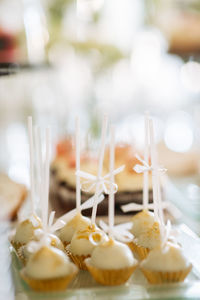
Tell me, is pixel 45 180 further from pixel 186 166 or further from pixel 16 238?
pixel 186 166

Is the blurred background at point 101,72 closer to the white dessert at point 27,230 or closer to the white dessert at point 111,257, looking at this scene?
the white dessert at point 27,230

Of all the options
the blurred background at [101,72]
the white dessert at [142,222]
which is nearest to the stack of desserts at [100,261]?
the white dessert at [142,222]

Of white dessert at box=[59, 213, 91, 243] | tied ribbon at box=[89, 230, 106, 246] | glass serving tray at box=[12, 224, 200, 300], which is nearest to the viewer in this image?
glass serving tray at box=[12, 224, 200, 300]

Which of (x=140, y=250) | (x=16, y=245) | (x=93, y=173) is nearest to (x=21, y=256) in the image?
(x=16, y=245)

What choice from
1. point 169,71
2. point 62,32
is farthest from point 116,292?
point 169,71

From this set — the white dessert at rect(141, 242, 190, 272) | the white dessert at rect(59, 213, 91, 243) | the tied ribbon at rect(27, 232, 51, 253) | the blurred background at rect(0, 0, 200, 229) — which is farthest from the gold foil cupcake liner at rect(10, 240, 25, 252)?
the blurred background at rect(0, 0, 200, 229)

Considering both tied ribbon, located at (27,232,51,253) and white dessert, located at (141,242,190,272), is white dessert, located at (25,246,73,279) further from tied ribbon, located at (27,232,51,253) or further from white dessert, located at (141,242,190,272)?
white dessert, located at (141,242,190,272)
